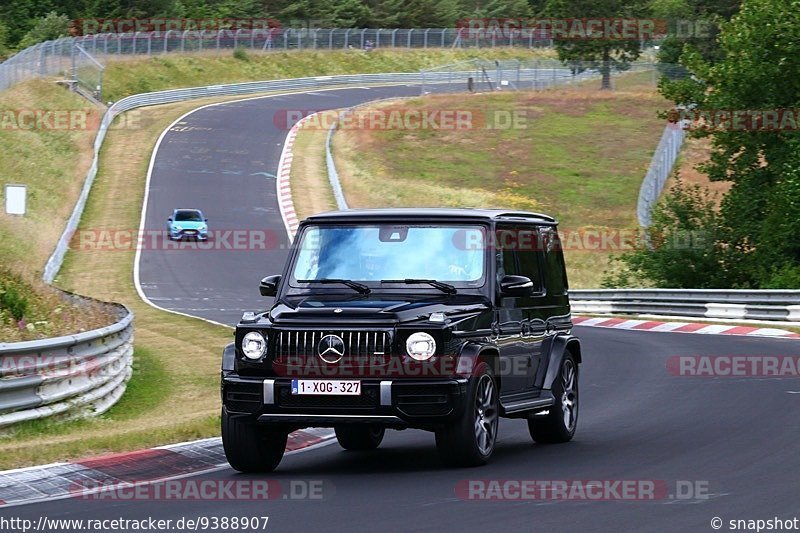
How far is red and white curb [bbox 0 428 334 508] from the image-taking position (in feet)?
32.0

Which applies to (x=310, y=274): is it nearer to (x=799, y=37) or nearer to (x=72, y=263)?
(x=799, y=37)

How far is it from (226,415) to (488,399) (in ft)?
6.94

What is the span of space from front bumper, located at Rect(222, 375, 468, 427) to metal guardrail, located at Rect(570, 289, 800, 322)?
21964mm

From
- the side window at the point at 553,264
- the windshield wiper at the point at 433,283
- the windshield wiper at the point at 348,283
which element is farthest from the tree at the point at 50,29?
the windshield wiper at the point at 433,283

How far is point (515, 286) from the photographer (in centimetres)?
1141

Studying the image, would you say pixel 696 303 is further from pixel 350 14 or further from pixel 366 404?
pixel 350 14

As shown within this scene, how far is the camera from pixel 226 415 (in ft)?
35.1

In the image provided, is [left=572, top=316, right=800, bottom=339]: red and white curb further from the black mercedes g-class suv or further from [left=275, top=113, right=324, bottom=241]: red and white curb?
the black mercedes g-class suv

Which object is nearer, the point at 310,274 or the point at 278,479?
the point at 278,479

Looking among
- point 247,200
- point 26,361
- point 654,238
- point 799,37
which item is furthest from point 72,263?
point 26,361

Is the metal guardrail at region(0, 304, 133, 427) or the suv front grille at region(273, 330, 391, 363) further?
the metal guardrail at region(0, 304, 133, 427)

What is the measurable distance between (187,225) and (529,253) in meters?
37.3
